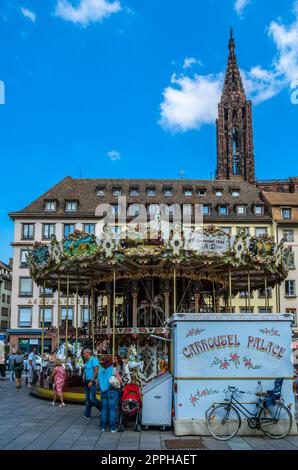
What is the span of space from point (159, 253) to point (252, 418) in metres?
10.4

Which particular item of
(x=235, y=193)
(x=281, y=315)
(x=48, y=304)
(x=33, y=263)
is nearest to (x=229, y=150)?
(x=235, y=193)

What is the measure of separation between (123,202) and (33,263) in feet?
106

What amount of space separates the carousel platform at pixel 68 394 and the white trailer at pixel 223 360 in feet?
21.5

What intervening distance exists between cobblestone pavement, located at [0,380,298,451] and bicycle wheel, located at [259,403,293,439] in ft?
0.68

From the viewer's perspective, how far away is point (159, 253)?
72.2 feet

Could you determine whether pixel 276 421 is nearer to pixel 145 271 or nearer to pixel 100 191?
pixel 145 271

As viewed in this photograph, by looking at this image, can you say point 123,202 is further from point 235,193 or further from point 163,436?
point 163,436

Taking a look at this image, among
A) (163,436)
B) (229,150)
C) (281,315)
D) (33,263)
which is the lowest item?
(163,436)

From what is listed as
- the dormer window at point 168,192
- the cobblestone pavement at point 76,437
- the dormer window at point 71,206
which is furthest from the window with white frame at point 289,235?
the cobblestone pavement at point 76,437

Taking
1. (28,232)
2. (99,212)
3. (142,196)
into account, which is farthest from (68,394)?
(142,196)

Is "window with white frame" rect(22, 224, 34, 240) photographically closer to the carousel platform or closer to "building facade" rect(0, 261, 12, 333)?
"building facade" rect(0, 261, 12, 333)

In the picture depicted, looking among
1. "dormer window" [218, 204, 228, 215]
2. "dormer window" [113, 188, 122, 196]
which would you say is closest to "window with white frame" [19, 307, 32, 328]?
"dormer window" [113, 188, 122, 196]

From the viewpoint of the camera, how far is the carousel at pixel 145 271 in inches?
867
